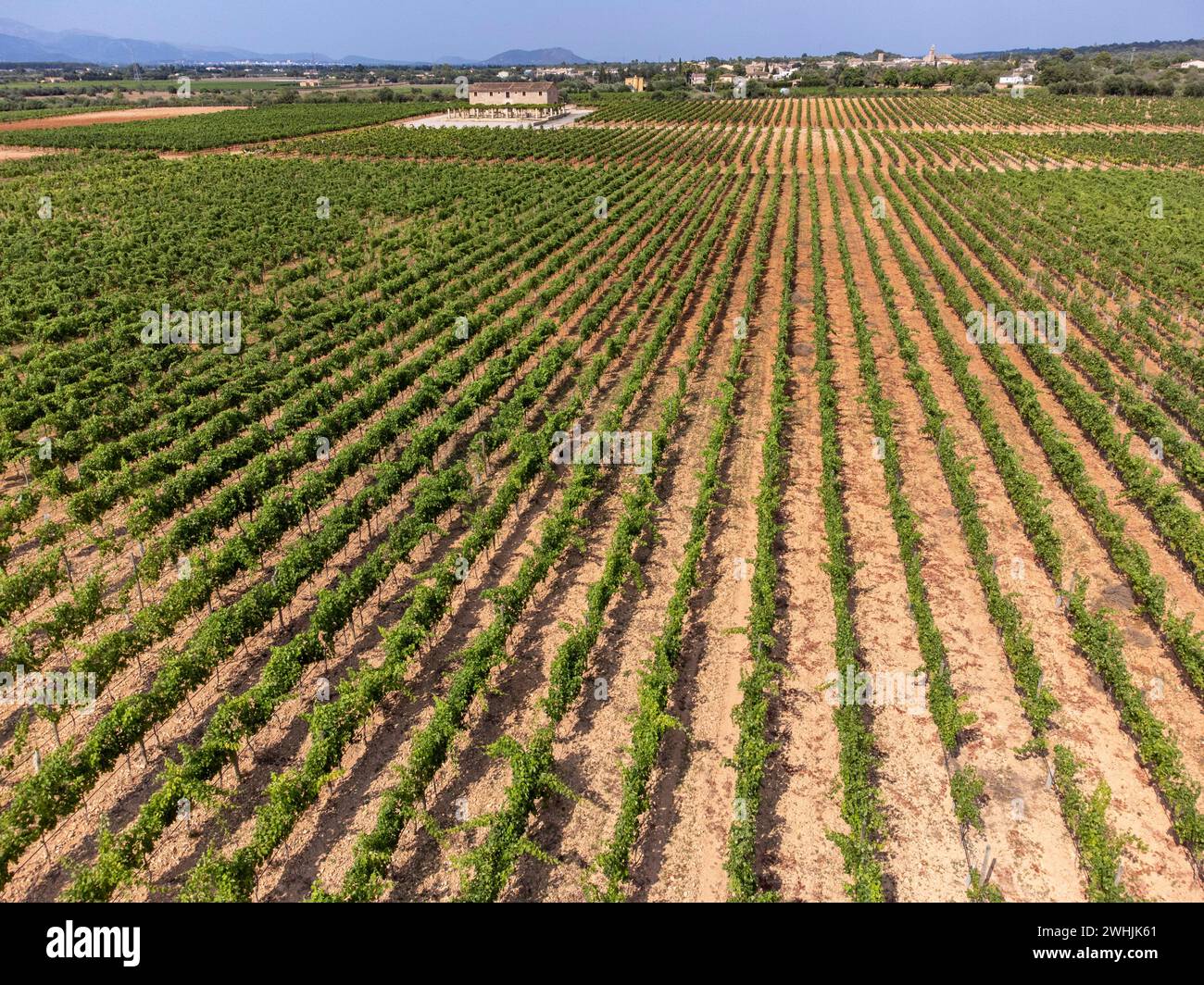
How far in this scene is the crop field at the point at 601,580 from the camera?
36.2ft

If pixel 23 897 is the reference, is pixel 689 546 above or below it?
above

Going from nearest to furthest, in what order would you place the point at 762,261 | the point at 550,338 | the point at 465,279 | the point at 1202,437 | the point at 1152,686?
the point at 1152,686 < the point at 1202,437 < the point at 550,338 < the point at 465,279 < the point at 762,261

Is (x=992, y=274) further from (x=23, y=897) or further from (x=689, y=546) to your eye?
(x=23, y=897)

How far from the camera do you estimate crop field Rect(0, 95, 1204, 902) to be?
36.2 ft

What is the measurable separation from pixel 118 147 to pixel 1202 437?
9502 centimetres

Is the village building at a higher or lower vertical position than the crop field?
higher

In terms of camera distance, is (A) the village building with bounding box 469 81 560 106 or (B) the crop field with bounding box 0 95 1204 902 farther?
(A) the village building with bounding box 469 81 560 106

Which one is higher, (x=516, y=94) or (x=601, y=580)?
(x=516, y=94)

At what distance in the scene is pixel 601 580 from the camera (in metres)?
15.3

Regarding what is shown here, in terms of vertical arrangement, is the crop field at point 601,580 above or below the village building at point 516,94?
below

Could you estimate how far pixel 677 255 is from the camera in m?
39.8

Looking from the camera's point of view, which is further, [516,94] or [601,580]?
[516,94]

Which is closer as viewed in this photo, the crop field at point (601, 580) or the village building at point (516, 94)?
the crop field at point (601, 580)

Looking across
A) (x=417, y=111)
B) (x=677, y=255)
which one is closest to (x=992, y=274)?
(x=677, y=255)
